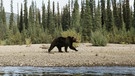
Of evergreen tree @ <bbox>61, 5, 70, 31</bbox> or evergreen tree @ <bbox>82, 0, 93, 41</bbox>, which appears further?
evergreen tree @ <bbox>61, 5, 70, 31</bbox>

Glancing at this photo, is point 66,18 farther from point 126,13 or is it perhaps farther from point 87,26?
point 87,26

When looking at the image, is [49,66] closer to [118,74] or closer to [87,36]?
[118,74]

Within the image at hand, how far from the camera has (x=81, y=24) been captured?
65.4m

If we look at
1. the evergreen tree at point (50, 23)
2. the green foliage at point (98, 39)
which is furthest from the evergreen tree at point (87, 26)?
the green foliage at point (98, 39)

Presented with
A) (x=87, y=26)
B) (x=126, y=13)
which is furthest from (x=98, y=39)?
(x=126, y=13)

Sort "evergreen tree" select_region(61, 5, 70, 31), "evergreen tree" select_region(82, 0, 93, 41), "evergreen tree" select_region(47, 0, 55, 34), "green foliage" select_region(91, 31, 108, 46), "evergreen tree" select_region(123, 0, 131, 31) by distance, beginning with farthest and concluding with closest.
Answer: "evergreen tree" select_region(61, 5, 70, 31), "evergreen tree" select_region(47, 0, 55, 34), "evergreen tree" select_region(123, 0, 131, 31), "evergreen tree" select_region(82, 0, 93, 41), "green foliage" select_region(91, 31, 108, 46)

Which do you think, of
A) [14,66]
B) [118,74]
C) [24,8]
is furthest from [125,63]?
[24,8]

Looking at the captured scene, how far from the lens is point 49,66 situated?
20594 millimetres

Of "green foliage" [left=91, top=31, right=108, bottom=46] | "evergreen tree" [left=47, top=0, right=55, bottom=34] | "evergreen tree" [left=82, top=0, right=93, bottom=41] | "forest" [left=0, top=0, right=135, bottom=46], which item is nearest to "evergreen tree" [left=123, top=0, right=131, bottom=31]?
"forest" [left=0, top=0, right=135, bottom=46]

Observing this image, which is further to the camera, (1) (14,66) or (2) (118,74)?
(1) (14,66)

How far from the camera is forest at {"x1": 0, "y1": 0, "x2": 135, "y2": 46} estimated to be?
166ft

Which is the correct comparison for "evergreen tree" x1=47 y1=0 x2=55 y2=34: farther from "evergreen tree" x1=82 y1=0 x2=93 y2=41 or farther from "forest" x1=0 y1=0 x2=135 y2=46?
"evergreen tree" x1=82 y1=0 x2=93 y2=41

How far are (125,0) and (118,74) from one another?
64.5 m

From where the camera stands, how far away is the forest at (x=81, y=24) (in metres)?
50.7
